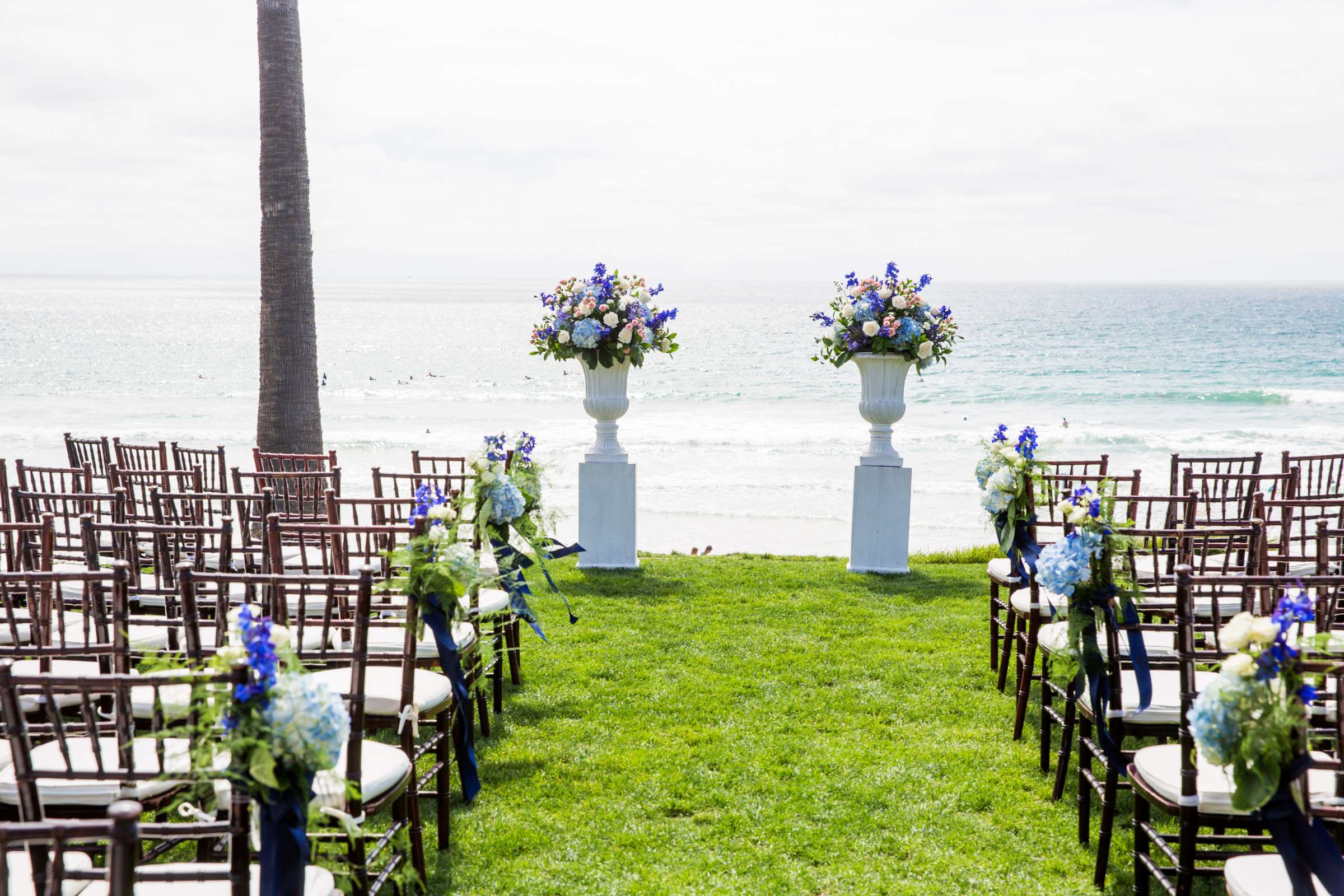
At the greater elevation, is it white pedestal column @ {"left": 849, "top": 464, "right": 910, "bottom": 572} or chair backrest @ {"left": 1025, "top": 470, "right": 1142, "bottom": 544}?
chair backrest @ {"left": 1025, "top": 470, "right": 1142, "bottom": 544}

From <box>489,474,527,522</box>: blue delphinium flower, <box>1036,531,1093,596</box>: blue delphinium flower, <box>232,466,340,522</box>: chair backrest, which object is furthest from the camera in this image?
<box>232,466,340,522</box>: chair backrest

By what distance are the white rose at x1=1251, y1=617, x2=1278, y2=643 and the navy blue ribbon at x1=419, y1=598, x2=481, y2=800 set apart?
2.09 meters

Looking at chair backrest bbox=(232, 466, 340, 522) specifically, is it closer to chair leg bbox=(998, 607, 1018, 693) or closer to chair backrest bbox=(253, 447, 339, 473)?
chair backrest bbox=(253, 447, 339, 473)

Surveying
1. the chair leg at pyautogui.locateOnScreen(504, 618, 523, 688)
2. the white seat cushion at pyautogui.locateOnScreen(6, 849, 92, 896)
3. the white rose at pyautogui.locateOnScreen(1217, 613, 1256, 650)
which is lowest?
the chair leg at pyautogui.locateOnScreen(504, 618, 523, 688)

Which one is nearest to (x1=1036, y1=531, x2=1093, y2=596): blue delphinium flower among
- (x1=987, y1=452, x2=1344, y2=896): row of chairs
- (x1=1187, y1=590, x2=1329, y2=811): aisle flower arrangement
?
(x1=987, y1=452, x2=1344, y2=896): row of chairs

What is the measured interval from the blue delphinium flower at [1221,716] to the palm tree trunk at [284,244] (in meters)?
6.26

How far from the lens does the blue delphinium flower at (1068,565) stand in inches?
113

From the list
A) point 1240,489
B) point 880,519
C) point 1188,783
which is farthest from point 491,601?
point 880,519

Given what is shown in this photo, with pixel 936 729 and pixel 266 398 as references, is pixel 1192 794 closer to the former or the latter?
pixel 936 729

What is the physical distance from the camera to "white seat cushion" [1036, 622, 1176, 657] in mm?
3648

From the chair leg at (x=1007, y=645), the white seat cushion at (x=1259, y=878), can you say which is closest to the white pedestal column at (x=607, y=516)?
the chair leg at (x=1007, y=645)

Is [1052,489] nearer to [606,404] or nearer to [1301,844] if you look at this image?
[1301,844]

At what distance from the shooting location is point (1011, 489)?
427 cm

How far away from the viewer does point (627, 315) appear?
293 inches
